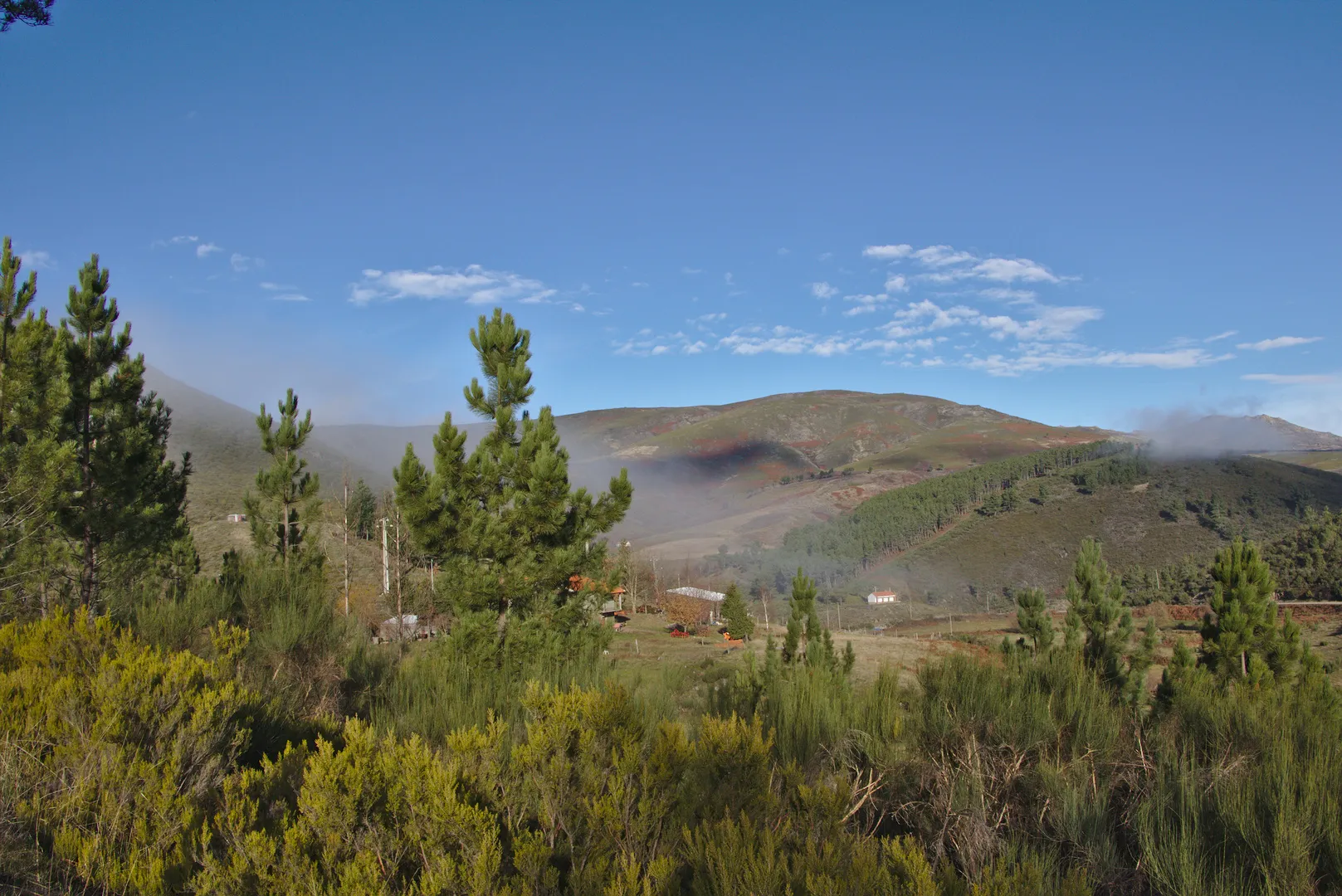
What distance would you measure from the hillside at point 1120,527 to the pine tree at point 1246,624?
5974 cm

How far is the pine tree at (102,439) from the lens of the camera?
11445 mm

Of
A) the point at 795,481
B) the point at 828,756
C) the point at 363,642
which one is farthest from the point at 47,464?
the point at 795,481

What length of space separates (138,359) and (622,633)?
29462mm

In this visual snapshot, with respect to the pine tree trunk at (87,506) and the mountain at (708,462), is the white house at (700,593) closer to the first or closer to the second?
the mountain at (708,462)

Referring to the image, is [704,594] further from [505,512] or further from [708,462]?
[708,462]

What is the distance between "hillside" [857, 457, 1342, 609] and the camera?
2773 inches

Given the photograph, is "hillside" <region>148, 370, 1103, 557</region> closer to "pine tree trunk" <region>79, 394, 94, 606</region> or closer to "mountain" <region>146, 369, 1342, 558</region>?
"mountain" <region>146, 369, 1342, 558</region>

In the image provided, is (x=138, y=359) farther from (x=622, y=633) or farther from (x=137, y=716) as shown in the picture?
(x=622, y=633)

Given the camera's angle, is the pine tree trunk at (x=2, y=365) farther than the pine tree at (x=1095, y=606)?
A: No

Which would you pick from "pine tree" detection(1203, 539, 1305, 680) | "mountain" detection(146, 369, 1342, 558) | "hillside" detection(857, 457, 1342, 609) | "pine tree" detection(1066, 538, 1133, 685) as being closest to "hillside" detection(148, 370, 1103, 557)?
"mountain" detection(146, 369, 1342, 558)

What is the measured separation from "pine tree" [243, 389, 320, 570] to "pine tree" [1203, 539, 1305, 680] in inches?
817

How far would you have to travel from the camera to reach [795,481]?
146 m

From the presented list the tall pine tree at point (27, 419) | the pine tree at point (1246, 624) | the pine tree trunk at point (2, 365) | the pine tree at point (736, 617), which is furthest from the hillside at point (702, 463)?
the pine tree at point (1246, 624)

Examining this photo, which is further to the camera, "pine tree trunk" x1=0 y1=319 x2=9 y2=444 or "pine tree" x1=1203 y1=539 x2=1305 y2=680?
"pine tree" x1=1203 y1=539 x2=1305 y2=680
